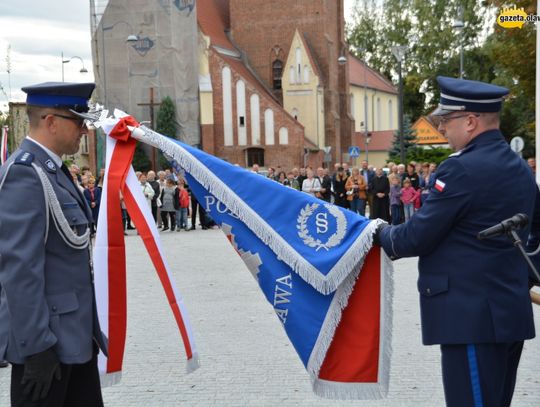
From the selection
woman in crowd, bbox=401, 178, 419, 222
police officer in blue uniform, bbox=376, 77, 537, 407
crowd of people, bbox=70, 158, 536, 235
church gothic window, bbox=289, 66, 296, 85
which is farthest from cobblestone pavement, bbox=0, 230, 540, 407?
church gothic window, bbox=289, 66, 296, 85

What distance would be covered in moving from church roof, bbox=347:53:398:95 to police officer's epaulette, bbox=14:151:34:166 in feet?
239

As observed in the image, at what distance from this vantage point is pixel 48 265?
11.7ft

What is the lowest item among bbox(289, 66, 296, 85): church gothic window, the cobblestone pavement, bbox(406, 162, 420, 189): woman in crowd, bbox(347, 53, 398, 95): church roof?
the cobblestone pavement

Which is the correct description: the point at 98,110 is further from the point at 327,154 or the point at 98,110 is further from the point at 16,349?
the point at 327,154

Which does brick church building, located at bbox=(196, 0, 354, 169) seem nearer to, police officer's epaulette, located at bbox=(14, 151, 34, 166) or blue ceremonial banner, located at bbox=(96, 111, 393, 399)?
blue ceremonial banner, located at bbox=(96, 111, 393, 399)

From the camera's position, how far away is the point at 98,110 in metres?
4.31

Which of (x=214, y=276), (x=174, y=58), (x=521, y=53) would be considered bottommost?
(x=214, y=276)

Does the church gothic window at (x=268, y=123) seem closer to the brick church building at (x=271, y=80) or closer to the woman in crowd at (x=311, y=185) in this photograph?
the brick church building at (x=271, y=80)

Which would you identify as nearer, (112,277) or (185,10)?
(112,277)

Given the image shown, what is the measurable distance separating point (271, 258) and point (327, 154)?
49516 millimetres

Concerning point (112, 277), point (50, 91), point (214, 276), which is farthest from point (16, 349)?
point (214, 276)

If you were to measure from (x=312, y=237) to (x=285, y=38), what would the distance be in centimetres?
5415

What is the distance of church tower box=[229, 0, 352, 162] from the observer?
56.6m

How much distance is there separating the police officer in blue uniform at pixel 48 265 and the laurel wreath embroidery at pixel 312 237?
1213 millimetres
